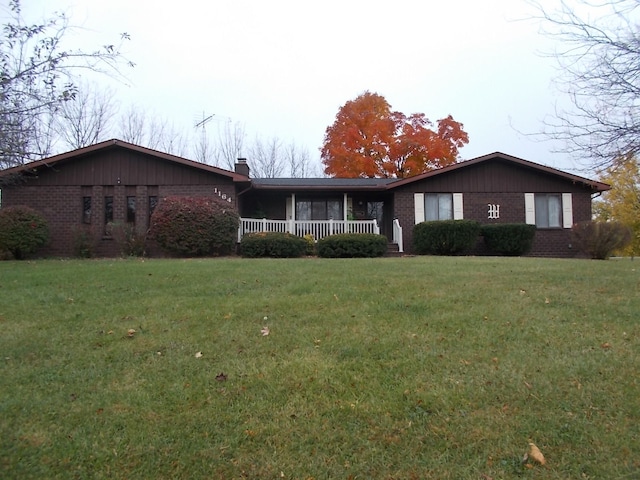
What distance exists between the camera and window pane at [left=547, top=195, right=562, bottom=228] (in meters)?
16.7

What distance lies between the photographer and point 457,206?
16.5 meters

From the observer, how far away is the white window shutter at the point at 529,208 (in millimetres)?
16406

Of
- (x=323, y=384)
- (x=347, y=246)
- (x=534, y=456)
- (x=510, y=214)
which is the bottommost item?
(x=534, y=456)

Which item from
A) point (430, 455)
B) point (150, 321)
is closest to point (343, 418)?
point (430, 455)

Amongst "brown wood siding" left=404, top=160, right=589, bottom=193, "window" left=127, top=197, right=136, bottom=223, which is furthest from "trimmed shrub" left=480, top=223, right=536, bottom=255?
"window" left=127, top=197, right=136, bottom=223

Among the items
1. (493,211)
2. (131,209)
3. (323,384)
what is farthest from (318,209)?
(323,384)

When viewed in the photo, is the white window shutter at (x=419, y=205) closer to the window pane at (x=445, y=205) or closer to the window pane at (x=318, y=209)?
the window pane at (x=445, y=205)

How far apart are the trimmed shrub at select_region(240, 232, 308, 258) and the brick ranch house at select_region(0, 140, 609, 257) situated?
157 centimetres

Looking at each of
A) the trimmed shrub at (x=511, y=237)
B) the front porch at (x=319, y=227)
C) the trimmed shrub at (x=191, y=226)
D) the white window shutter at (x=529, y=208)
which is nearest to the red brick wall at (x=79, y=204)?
the front porch at (x=319, y=227)

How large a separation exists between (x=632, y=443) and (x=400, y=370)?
160 cm

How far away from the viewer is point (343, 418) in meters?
3.19

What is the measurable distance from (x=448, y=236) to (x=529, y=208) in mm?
3898

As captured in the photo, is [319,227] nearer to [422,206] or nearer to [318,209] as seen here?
[318,209]

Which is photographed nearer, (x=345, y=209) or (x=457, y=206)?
(x=457, y=206)
